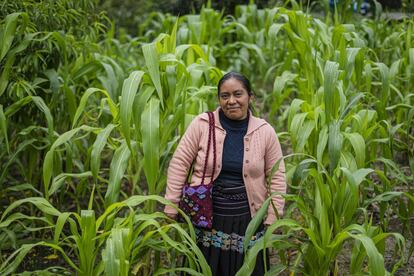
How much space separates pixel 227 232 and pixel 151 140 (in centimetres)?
53

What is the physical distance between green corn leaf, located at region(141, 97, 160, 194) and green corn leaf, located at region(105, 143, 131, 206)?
137mm

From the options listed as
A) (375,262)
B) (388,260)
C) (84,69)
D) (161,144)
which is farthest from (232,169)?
(84,69)

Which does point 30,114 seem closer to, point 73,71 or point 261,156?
point 73,71

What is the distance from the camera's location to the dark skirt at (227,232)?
9.35ft

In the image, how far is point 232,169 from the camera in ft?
9.20

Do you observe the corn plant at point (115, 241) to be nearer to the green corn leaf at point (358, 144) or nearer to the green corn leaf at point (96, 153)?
the green corn leaf at point (96, 153)

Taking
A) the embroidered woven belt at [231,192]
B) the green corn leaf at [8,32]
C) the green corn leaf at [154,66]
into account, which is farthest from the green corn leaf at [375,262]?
the green corn leaf at [8,32]

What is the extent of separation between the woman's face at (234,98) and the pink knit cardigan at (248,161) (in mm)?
86

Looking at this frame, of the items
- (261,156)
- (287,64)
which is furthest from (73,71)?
(261,156)

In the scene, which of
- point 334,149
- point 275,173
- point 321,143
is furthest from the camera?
Answer: point 321,143

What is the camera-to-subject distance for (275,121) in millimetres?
5398

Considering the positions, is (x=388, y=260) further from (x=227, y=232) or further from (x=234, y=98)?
(x=234, y=98)

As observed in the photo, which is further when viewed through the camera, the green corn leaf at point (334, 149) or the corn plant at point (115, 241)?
the green corn leaf at point (334, 149)

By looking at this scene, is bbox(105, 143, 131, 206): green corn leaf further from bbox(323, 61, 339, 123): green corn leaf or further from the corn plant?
bbox(323, 61, 339, 123): green corn leaf
